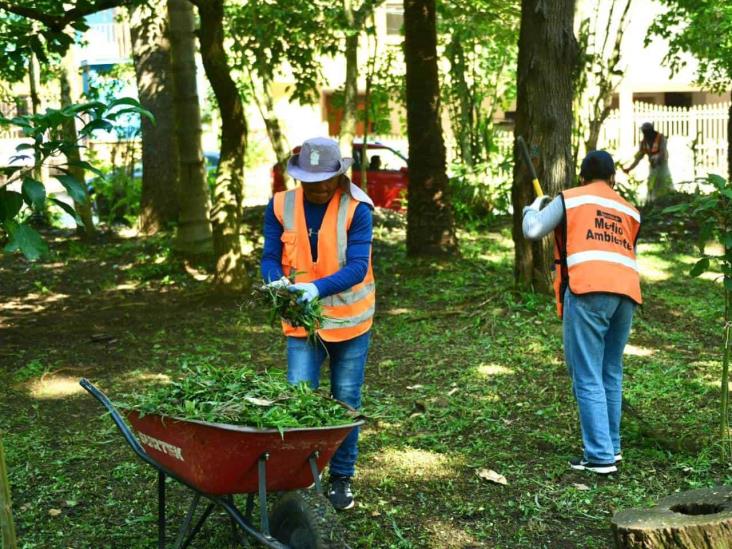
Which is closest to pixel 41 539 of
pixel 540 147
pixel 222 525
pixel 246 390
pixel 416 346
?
pixel 222 525

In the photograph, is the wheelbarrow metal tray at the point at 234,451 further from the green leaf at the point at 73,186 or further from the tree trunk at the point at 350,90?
the tree trunk at the point at 350,90

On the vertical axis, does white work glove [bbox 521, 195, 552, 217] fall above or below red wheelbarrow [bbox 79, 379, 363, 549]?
above

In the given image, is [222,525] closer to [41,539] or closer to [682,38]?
[41,539]

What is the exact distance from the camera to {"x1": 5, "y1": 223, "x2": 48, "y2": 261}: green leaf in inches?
137

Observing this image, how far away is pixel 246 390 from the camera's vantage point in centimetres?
452

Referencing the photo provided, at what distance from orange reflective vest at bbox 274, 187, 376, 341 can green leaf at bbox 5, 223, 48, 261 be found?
178 cm

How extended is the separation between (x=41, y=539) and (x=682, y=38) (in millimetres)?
13681

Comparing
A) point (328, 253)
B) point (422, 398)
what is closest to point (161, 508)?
point (328, 253)

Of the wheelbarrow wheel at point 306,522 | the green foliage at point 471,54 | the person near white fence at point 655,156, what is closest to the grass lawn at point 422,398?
the wheelbarrow wheel at point 306,522

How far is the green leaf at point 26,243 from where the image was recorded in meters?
3.47

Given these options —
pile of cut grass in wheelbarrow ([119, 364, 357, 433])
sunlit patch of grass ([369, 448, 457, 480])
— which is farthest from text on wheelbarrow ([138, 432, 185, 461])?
sunlit patch of grass ([369, 448, 457, 480])

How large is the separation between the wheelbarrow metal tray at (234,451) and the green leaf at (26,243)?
0.94 meters

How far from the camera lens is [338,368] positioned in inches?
212

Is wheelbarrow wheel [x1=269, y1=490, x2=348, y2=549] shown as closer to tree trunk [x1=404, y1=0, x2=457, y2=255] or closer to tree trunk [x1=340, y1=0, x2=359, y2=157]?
tree trunk [x1=404, y1=0, x2=457, y2=255]
